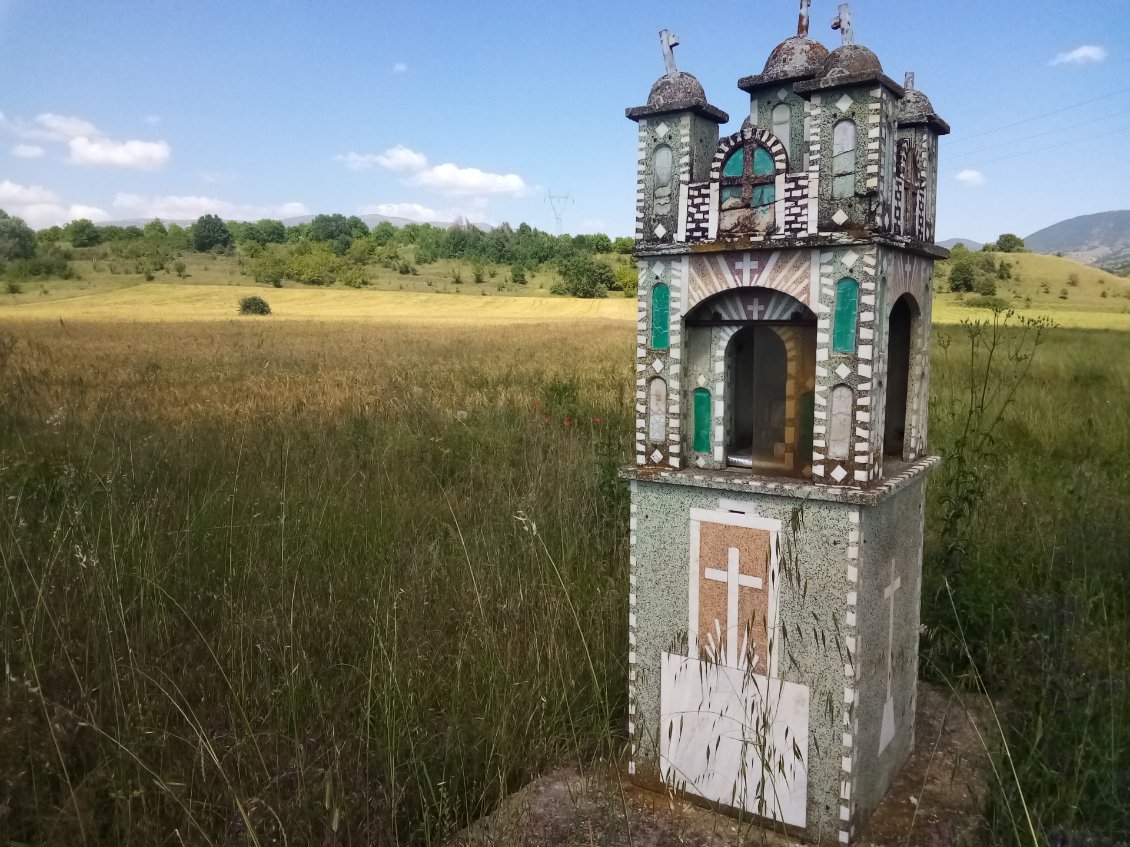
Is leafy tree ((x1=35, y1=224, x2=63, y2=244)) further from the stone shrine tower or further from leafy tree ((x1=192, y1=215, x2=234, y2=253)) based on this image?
the stone shrine tower

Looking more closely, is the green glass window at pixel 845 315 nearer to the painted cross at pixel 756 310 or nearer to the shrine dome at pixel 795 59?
the painted cross at pixel 756 310

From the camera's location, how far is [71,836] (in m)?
2.27

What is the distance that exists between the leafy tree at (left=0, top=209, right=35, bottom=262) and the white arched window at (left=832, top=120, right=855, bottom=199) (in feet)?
148

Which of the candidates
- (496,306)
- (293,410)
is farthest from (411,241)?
(293,410)

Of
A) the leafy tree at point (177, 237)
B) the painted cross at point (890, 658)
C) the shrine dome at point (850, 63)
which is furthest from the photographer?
the leafy tree at point (177, 237)

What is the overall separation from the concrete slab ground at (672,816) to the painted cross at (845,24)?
209 cm

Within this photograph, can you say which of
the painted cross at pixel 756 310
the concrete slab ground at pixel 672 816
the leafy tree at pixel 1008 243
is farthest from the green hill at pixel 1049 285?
the painted cross at pixel 756 310

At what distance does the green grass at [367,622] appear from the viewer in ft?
7.95

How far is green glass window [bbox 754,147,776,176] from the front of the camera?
236 centimetres

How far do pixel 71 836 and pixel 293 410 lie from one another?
18.6 feet

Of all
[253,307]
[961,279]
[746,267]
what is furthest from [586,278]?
[746,267]

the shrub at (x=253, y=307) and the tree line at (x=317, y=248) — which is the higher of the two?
the tree line at (x=317, y=248)

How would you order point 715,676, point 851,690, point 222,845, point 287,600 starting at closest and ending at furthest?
1. point 222,845
2. point 851,690
3. point 715,676
4. point 287,600

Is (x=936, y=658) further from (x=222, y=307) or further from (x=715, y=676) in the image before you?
(x=222, y=307)
